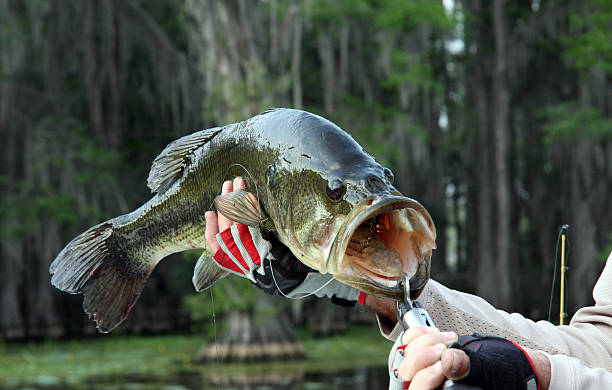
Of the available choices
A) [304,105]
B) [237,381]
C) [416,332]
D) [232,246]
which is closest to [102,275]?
[232,246]

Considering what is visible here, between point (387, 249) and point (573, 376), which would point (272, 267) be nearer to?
point (387, 249)

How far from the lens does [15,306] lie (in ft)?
48.4

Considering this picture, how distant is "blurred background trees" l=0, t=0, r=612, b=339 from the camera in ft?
42.4

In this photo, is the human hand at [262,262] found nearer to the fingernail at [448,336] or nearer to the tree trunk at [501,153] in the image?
the fingernail at [448,336]

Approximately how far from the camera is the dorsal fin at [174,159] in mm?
2113

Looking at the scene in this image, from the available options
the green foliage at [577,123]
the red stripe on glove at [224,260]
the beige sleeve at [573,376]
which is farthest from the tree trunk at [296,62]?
the beige sleeve at [573,376]

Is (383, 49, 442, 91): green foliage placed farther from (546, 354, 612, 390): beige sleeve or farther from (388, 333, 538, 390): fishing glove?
(388, 333, 538, 390): fishing glove

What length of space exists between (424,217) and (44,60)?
591 inches

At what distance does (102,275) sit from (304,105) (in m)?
13.2

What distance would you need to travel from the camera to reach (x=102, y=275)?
85.0 inches

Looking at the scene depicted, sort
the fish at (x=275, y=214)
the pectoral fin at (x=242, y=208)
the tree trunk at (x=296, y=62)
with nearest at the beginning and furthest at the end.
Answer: the fish at (x=275, y=214), the pectoral fin at (x=242, y=208), the tree trunk at (x=296, y=62)

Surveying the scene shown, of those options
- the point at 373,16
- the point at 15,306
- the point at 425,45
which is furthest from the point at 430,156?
the point at 15,306

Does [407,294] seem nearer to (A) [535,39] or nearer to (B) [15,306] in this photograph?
(B) [15,306]

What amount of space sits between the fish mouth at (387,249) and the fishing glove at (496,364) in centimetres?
19
